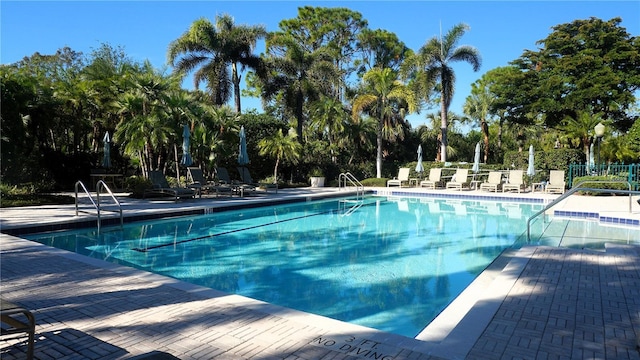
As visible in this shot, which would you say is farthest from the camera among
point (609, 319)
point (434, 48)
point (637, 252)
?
point (434, 48)

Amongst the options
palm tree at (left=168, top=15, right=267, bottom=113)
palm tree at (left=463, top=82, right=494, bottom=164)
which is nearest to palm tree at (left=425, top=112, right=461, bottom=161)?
palm tree at (left=463, top=82, right=494, bottom=164)

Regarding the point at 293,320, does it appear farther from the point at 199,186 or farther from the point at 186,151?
the point at 186,151

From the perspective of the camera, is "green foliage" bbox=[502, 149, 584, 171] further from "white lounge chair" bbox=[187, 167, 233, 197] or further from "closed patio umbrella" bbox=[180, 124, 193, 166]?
"closed patio umbrella" bbox=[180, 124, 193, 166]

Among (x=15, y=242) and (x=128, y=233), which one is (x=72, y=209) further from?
(x=15, y=242)

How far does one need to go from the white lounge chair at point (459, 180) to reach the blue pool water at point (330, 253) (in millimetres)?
6441

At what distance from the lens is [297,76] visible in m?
23.6

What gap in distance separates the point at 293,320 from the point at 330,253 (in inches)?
163

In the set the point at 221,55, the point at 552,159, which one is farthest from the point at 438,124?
the point at 221,55

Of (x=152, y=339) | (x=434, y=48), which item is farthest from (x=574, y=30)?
(x=152, y=339)

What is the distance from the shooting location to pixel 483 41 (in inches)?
941

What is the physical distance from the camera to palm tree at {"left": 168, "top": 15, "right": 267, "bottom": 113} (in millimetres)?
22938

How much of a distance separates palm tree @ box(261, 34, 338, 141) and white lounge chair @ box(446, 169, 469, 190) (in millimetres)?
8134

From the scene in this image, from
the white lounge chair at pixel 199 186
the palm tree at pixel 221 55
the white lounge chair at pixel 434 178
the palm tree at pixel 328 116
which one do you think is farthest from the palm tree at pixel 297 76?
the white lounge chair at pixel 199 186

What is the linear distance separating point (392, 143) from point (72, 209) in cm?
2121
